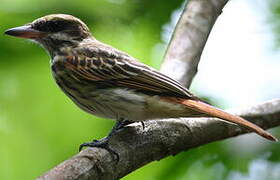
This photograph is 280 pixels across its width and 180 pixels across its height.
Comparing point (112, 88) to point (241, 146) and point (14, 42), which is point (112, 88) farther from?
point (241, 146)

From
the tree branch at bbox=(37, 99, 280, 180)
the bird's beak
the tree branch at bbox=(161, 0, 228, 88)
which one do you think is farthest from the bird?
the tree branch at bbox=(161, 0, 228, 88)

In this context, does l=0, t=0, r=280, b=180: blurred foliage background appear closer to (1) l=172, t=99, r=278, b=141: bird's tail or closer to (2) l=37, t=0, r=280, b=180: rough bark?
(2) l=37, t=0, r=280, b=180: rough bark

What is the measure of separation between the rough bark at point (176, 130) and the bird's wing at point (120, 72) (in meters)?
0.23

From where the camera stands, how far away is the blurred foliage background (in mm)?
3848

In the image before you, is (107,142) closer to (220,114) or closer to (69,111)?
(220,114)

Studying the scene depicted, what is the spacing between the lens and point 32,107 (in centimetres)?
395

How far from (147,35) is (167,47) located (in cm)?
18

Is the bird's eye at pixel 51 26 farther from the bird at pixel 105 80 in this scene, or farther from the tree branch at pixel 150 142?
the tree branch at pixel 150 142

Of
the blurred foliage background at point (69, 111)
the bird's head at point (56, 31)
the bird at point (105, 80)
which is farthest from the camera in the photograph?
the bird's head at point (56, 31)

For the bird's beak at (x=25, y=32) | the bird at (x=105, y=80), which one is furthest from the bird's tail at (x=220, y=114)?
the bird's beak at (x=25, y=32)

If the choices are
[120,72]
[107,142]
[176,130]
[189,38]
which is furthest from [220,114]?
[189,38]

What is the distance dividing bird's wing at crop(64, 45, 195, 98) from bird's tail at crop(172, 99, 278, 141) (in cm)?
7

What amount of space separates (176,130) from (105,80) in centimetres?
61

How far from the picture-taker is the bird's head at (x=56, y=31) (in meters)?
3.96
